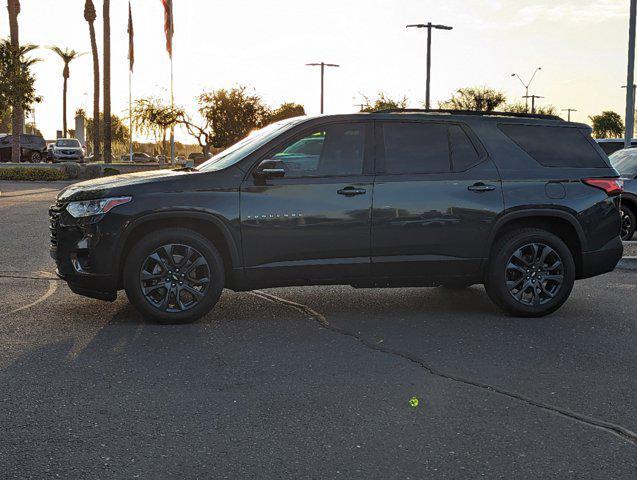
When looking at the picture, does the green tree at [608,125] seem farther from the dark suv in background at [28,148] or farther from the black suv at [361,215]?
the black suv at [361,215]

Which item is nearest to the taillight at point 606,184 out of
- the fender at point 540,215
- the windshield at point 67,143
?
the fender at point 540,215

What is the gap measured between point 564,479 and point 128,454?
208cm

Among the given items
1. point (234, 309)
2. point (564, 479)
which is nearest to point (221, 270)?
point (234, 309)

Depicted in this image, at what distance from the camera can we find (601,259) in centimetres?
812

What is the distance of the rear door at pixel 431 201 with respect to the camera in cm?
755

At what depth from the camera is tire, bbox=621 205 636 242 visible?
47.5 feet

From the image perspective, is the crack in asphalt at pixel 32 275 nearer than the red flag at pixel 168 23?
Yes

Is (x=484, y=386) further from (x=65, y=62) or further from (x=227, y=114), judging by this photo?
(x=65, y=62)

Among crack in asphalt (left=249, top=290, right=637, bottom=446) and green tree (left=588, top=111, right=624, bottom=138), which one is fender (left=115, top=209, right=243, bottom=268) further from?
green tree (left=588, top=111, right=624, bottom=138)

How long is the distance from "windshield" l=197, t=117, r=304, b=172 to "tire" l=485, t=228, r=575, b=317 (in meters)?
2.24

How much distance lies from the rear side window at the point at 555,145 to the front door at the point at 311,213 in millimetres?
1562

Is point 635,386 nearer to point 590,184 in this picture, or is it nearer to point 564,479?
point 564,479

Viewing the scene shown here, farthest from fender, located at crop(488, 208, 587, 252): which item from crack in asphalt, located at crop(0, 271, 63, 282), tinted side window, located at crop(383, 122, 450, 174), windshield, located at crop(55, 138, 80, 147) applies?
windshield, located at crop(55, 138, 80, 147)

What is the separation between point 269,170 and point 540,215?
2.58 meters
